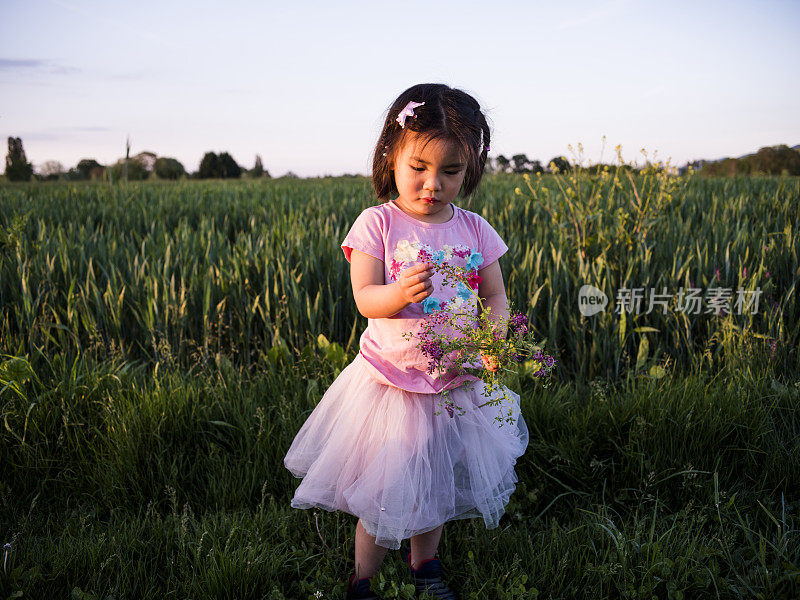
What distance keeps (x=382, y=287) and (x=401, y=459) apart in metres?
0.45

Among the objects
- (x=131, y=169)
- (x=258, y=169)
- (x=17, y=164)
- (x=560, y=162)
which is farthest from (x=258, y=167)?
(x=560, y=162)

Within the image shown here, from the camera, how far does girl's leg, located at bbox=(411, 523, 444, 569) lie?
61.4 inches

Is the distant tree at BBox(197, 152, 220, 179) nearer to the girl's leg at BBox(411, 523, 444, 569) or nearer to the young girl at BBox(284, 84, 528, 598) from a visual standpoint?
the young girl at BBox(284, 84, 528, 598)

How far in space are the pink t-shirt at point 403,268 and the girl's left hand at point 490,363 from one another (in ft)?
0.25

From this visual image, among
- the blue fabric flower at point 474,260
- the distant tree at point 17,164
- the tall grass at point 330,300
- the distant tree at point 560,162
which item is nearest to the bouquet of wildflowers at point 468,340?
the blue fabric flower at point 474,260

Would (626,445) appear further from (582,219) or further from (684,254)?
(684,254)

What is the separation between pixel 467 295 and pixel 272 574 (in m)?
0.92

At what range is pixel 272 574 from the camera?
152 centimetres

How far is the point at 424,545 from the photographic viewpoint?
5.12ft

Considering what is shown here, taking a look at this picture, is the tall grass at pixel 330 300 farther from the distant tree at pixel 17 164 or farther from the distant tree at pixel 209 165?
the distant tree at pixel 209 165

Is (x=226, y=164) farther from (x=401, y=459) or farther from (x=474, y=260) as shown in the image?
(x=401, y=459)

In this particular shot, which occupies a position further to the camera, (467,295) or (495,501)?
(495,501)

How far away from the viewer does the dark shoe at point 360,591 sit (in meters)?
1.52

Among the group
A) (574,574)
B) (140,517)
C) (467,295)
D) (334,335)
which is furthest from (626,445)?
(140,517)
